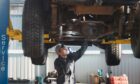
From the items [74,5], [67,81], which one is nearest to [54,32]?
[74,5]

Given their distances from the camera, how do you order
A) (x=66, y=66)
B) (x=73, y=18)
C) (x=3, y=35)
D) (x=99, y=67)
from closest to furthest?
(x=73, y=18)
(x=3, y=35)
(x=66, y=66)
(x=99, y=67)

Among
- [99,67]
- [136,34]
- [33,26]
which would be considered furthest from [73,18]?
[99,67]

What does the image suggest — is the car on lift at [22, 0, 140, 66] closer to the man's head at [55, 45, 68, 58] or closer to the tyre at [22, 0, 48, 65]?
the tyre at [22, 0, 48, 65]

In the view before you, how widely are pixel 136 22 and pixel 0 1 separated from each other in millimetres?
2000

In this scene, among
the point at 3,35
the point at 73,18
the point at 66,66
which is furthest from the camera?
the point at 66,66

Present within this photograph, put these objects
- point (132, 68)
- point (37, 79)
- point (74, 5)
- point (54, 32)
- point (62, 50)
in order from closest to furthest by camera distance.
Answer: point (74, 5) < point (54, 32) < point (62, 50) < point (37, 79) < point (132, 68)

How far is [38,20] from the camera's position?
11.5 feet

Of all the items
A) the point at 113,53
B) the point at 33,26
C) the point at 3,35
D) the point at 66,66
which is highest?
the point at 33,26

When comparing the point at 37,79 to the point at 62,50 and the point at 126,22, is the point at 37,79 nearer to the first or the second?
the point at 62,50

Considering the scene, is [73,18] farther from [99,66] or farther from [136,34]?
[99,66]

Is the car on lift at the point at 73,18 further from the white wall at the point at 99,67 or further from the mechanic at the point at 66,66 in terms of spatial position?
the white wall at the point at 99,67

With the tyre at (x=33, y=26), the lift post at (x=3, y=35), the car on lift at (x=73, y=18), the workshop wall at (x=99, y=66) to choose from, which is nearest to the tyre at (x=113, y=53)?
the car on lift at (x=73, y=18)

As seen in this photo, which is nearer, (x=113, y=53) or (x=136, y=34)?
(x=136, y=34)

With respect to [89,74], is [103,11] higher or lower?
higher
